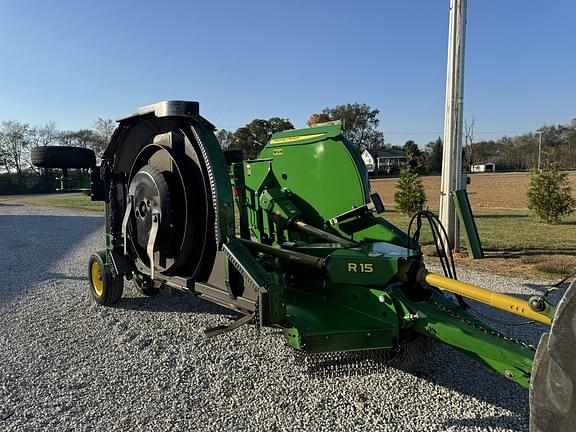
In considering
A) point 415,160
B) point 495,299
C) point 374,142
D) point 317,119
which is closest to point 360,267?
point 495,299

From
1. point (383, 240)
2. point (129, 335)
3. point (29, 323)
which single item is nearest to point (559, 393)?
point (383, 240)

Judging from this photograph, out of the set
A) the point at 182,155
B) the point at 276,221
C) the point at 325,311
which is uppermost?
the point at 182,155

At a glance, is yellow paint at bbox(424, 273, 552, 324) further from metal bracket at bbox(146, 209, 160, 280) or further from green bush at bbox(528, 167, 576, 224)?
green bush at bbox(528, 167, 576, 224)

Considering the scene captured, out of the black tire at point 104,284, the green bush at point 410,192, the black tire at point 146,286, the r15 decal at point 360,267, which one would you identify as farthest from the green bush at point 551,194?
the black tire at point 104,284

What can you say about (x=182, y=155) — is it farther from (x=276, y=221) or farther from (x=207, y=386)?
(x=207, y=386)

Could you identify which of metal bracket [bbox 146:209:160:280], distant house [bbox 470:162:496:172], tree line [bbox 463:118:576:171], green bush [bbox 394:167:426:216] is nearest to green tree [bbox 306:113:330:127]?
metal bracket [bbox 146:209:160:280]

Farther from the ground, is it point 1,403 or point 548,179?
point 548,179

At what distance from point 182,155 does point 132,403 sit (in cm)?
205

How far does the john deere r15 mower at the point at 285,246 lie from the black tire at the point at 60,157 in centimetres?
22

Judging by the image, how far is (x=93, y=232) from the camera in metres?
13.4

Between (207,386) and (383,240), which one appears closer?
(207,386)

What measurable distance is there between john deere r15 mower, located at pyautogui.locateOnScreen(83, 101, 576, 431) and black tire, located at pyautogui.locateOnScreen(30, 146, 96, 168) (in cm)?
22

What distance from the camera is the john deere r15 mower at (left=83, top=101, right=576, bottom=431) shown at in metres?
3.04

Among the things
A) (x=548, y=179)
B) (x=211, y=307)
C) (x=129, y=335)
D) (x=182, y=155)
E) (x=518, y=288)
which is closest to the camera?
(x=182, y=155)
